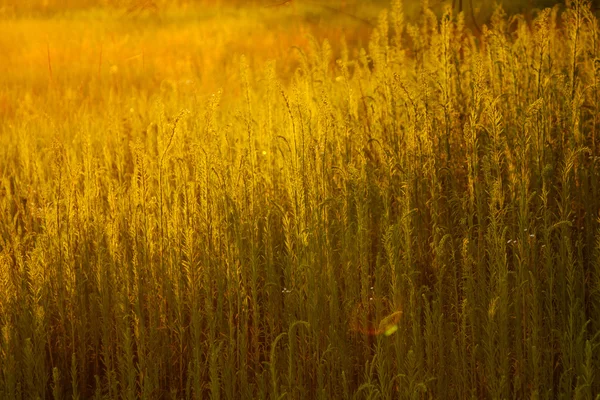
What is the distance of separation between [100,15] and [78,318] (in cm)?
384

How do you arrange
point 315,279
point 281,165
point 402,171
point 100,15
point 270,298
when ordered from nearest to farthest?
1. point 315,279
2. point 270,298
3. point 402,171
4. point 281,165
5. point 100,15

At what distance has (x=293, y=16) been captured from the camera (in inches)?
212

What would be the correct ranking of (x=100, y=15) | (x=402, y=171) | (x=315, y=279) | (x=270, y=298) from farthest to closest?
(x=100, y=15) → (x=402, y=171) → (x=270, y=298) → (x=315, y=279)

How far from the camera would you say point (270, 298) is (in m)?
2.68

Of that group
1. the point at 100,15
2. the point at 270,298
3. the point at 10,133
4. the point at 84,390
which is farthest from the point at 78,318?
the point at 100,15

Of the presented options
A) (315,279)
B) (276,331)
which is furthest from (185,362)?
(315,279)

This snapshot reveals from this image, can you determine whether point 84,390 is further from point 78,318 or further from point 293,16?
Result: point 293,16

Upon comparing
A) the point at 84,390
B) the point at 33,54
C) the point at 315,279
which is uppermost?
the point at 33,54

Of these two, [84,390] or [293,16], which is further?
[293,16]

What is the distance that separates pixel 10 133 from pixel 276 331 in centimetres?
332

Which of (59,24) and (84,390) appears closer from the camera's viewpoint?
(84,390)

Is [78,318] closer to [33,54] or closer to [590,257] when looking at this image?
[590,257]

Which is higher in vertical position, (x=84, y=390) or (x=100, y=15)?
(x=100, y=15)

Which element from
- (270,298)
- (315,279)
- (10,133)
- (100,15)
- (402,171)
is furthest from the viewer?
(100,15)
